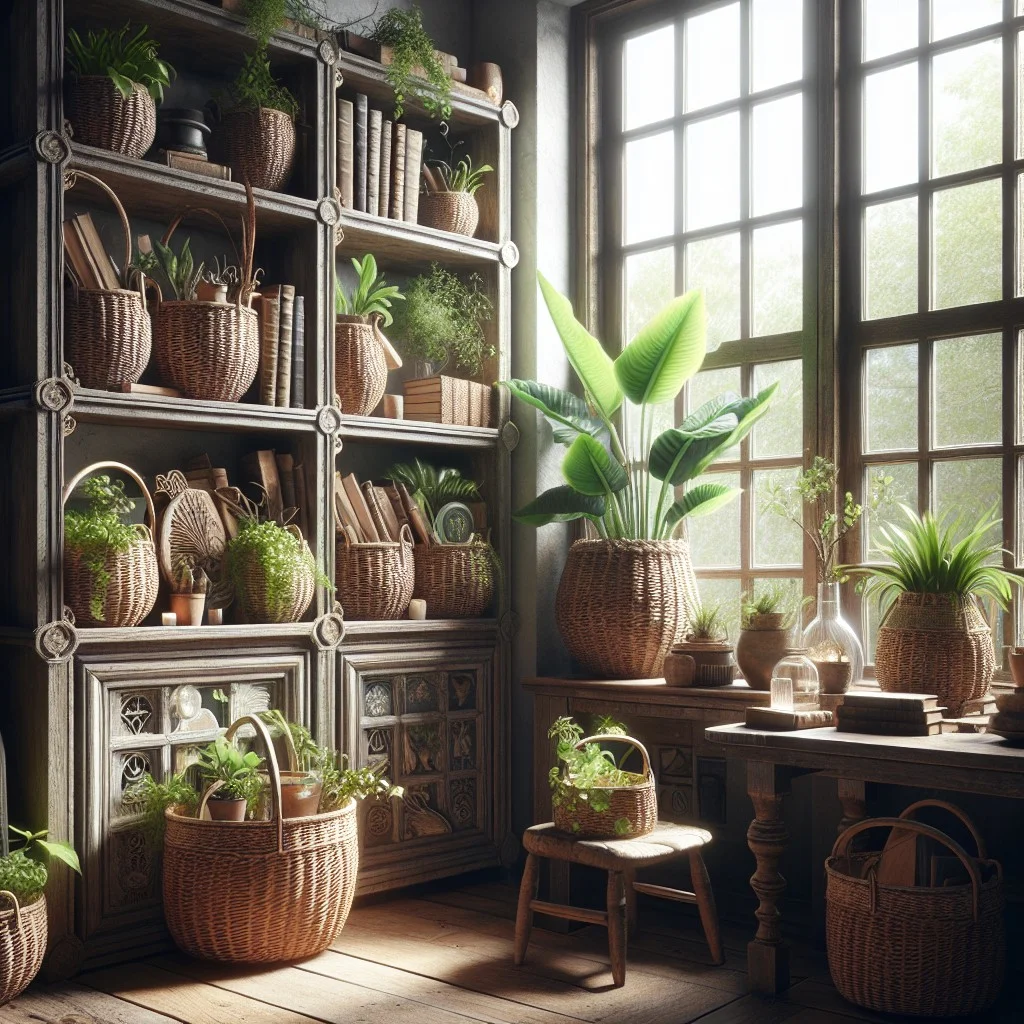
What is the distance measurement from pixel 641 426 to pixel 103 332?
1.71 meters

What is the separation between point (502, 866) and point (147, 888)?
1.34m

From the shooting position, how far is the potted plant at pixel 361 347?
399 cm

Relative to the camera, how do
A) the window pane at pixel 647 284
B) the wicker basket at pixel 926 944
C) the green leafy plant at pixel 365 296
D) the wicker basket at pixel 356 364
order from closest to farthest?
the wicker basket at pixel 926 944 < the wicker basket at pixel 356 364 < the green leafy plant at pixel 365 296 < the window pane at pixel 647 284

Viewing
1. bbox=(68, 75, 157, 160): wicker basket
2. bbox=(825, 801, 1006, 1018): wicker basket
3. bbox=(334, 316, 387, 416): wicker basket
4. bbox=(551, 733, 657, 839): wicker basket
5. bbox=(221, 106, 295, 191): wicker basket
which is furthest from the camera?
bbox=(334, 316, 387, 416): wicker basket

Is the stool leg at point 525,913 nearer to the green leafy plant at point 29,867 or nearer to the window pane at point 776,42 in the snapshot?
the green leafy plant at point 29,867

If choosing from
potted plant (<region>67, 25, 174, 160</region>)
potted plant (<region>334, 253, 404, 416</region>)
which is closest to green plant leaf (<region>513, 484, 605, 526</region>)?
potted plant (<region>334, 253, 404, 416</region>)

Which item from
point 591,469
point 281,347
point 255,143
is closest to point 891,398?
point 591,469

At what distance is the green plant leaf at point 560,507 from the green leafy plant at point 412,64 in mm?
1315

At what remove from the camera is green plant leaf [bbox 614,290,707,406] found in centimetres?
388

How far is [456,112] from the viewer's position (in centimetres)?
436

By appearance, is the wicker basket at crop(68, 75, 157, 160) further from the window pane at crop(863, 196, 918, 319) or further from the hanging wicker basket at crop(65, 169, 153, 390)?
the window pane at crop(863, 196, 918, 319)

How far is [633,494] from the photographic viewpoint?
421 cm

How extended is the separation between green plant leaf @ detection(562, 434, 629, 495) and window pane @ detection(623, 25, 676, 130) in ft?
4.42

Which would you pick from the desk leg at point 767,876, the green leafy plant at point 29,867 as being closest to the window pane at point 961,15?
the desk leg at point 767,876
